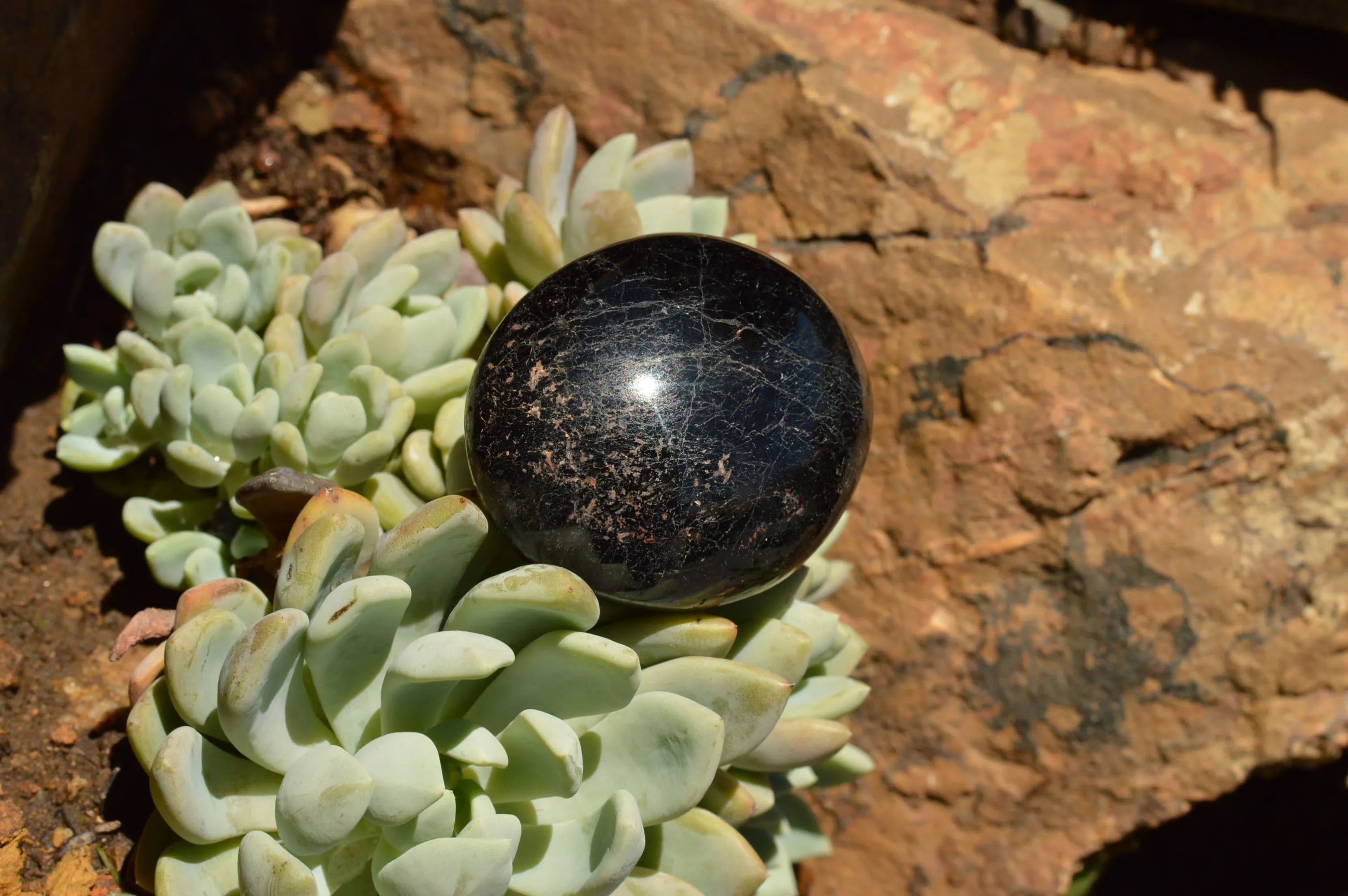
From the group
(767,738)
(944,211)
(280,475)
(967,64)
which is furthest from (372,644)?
(967,64)

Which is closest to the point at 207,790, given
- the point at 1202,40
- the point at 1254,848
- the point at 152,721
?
the point at 152,721

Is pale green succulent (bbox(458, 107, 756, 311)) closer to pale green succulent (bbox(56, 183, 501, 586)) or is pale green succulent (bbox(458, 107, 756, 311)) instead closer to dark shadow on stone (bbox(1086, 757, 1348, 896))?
pale green succulent (bbox(56, 183, 501, 586))

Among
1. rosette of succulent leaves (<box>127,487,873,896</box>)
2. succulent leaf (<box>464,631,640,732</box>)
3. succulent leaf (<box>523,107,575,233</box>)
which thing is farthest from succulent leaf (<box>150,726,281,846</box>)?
succulent leaf (<box>523,107,575,233</box>)

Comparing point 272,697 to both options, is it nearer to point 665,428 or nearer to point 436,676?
point 436,676

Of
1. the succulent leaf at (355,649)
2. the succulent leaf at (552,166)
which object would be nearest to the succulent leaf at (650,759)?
the succulent leaf at (355,649)

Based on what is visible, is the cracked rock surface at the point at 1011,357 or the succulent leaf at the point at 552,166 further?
the cracked rock surface at the point at 1011,357

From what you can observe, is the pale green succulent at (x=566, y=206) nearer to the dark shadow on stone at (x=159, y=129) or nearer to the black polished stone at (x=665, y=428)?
the black polished stone at (x=665, y=428)

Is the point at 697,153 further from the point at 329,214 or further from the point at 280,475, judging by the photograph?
the point at 280,475
